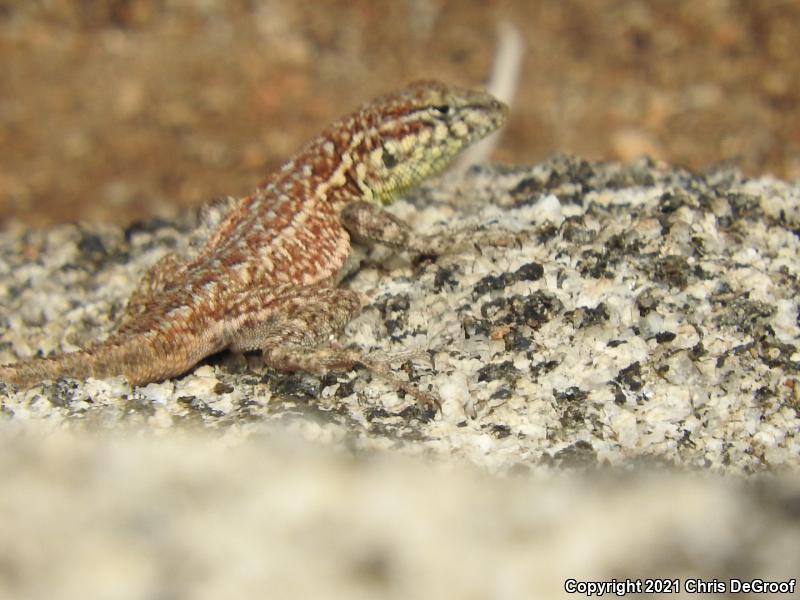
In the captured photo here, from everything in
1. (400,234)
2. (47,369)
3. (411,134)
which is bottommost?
(47,369)

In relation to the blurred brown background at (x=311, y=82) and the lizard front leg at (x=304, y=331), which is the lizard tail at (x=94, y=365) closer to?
the lizard front leg at (x=304, y=331)

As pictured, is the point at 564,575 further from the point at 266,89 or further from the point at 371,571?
the point at 266,89

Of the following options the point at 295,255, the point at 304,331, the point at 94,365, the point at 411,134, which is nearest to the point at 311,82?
the point at 411,134

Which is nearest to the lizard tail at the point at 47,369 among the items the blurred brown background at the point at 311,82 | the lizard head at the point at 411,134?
the lizard head at the point at 411,134

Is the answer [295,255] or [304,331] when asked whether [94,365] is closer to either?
[304,331]

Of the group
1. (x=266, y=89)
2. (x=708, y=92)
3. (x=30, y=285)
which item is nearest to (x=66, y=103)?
(x=266, y=89)

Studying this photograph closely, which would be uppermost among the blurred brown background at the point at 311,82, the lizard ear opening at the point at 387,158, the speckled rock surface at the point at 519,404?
the blurred brown background at the point at 311,82

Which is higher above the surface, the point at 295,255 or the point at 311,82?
the point at 311,82

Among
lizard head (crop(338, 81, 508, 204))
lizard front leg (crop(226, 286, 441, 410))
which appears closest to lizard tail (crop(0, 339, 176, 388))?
lizard front leg (crop(226, 286, 441, 410))
